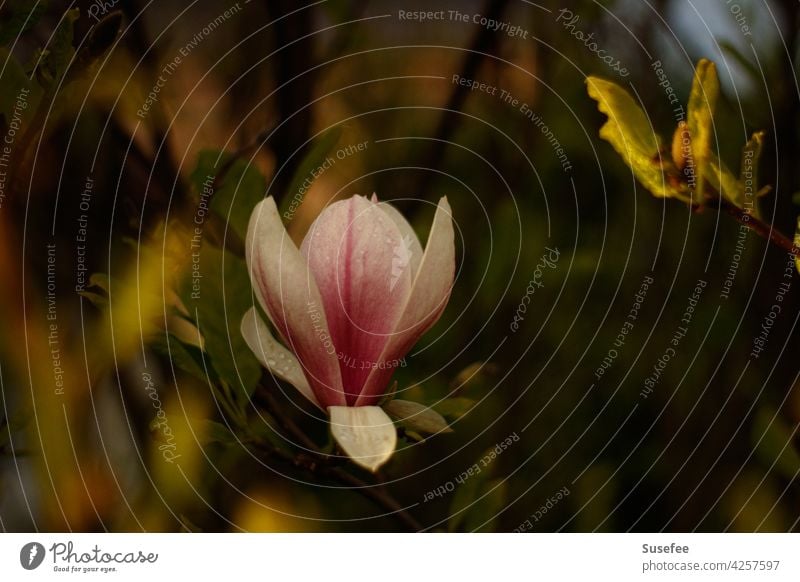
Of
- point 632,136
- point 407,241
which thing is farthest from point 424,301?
point 632,136

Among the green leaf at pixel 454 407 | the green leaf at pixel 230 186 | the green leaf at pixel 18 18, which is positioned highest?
the green leaf at pixel 18 18

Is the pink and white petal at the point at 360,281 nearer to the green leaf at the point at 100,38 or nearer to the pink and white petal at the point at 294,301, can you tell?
the pink and white petal at the point at 294,301

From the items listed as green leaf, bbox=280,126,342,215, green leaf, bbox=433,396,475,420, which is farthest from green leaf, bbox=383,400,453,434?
green leaf, bbox=280,126,342,215

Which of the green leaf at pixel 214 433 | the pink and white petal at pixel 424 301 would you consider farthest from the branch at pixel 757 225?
the green leaf at pixel 214 433

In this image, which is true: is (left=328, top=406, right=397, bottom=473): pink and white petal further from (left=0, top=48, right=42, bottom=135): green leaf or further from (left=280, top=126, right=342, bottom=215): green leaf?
(left=0, top=48, right=42, bottom=135): green leaf

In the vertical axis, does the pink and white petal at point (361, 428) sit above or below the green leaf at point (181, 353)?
below

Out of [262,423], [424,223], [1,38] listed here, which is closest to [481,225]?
[424,223]
